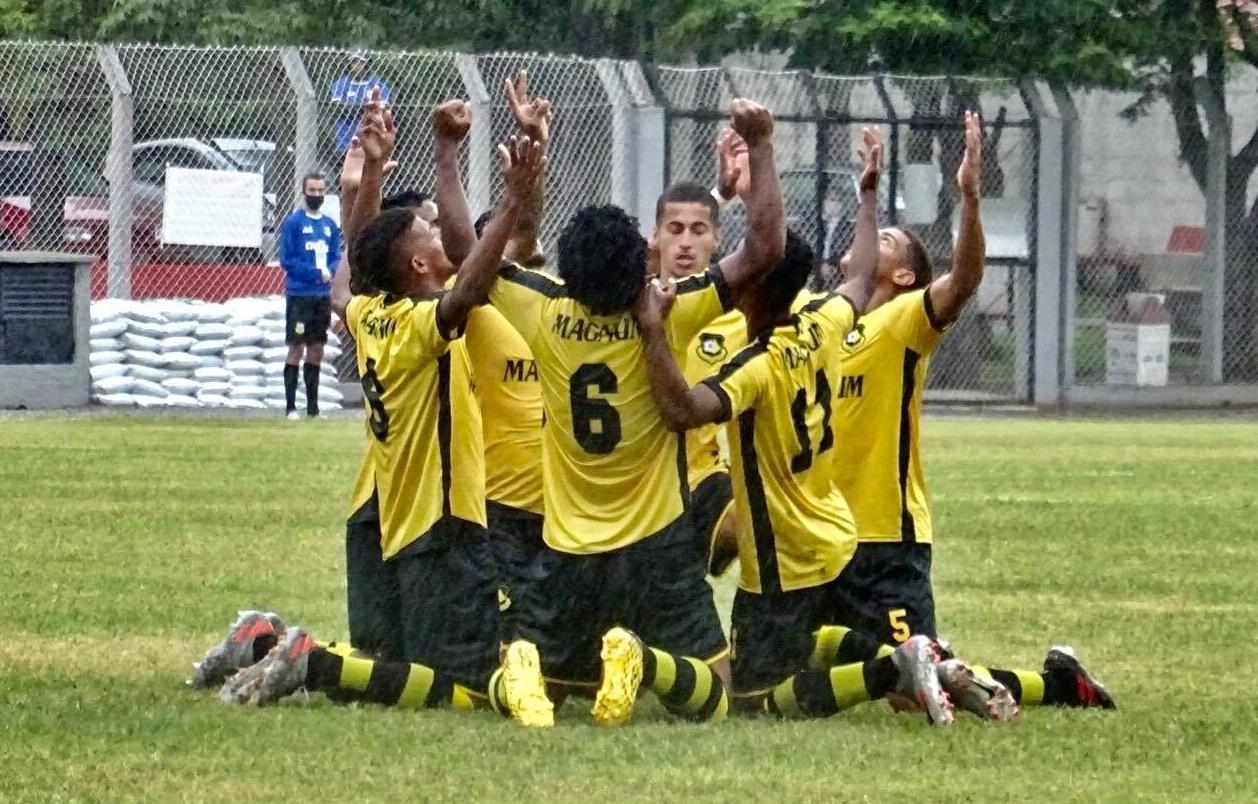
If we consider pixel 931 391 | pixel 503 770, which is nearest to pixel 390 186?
pixel 931 391

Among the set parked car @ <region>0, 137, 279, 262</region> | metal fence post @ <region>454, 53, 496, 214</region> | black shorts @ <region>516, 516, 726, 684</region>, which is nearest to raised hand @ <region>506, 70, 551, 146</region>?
black shorts @ <region>516, 516, 726, 684</region>

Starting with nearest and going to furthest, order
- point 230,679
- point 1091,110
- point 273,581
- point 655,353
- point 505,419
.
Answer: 1. point 655,353
2. point 230,679
3. point 505,419
4. point 273,581
5. point 1091,110

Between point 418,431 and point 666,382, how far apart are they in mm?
955

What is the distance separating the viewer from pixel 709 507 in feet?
27.8

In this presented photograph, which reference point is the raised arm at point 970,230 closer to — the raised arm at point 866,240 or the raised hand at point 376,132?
the raised arm at point 866,240

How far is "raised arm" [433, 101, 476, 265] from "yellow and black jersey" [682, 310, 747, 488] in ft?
2.84

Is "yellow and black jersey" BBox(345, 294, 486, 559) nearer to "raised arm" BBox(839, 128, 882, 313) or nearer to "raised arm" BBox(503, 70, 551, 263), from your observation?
"raised arm" BBox(503, 70, 551, 263)

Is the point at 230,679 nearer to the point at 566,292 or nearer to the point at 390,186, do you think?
the point at 566,292

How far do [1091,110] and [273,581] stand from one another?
21.2 metres

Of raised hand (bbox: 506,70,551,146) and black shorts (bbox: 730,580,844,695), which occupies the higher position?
raised hand (bbox: 506,70,551,146)

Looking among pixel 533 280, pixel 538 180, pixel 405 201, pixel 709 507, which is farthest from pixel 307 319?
pixel 538 180

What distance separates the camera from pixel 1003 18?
26656 millimetres

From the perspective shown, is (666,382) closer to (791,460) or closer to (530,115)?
(791,460)

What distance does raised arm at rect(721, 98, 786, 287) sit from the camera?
300 inches
